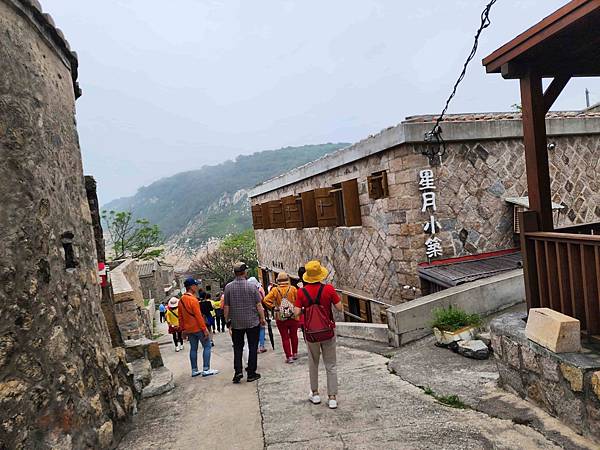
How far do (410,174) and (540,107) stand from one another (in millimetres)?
3790

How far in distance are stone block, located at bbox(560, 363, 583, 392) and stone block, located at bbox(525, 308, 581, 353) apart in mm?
138

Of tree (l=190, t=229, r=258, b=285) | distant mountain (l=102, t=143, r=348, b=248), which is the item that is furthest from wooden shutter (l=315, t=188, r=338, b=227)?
distant mountain (l=102, t=143, r=348, b=248)

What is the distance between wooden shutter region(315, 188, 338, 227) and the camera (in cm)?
1045

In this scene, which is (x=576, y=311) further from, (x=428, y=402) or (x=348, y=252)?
(x=348, y=252)

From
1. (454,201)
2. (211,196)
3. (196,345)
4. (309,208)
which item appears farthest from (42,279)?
(211,196)

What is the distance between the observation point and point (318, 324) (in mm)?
4035

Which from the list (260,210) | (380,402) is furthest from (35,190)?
(260,210)

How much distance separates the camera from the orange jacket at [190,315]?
5.54 metres

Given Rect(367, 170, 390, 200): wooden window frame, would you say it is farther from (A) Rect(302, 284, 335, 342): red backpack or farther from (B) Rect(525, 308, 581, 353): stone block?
(B) Rect(525, 308, 581, 353): stone block

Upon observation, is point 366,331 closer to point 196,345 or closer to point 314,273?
point 196,345

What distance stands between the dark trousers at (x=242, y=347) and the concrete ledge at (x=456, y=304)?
2206 millimetres

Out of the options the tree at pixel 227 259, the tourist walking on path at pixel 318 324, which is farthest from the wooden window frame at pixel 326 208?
the tree at pixel 227 259

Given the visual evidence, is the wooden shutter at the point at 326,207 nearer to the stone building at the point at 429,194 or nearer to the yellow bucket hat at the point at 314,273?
the stone building at the point at 429,194

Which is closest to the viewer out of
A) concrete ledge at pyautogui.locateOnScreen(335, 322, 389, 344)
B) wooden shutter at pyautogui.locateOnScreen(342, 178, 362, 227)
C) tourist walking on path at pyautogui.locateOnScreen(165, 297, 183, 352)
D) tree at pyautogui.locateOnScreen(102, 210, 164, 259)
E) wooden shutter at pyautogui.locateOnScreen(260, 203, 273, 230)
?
concrete ledge at pyautogui.locateOnScreen(335, 322, 389, 344)
